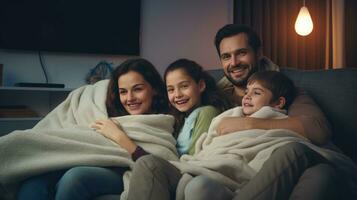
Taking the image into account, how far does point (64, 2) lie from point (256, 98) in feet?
7.75

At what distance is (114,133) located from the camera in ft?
4.93

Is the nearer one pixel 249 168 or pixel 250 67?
pixel 249 168

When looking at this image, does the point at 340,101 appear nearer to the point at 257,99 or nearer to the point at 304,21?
the point at 257,99

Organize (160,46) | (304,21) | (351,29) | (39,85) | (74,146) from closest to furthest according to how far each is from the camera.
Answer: (74,146) → (39,85) → (304,21) → (160,46) → (351,29)

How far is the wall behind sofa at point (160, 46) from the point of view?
3289 mm

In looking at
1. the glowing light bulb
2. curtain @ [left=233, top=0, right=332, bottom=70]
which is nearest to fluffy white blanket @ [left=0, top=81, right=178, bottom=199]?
the glowing light bulb

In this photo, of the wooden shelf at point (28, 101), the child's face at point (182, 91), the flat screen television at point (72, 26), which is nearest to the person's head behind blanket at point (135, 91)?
the child's face at point (182, 91)

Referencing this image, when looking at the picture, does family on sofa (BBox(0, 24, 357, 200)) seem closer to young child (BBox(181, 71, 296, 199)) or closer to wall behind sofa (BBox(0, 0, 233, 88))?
young child (BBox(181, 71, 296, 199))

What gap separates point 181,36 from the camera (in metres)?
3.97

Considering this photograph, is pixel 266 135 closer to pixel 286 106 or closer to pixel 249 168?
pixel 249 168

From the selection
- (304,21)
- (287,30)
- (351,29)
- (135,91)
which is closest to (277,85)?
(135,91)

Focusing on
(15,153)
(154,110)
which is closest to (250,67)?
(154,110)

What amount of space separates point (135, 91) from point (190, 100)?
0.81 ft

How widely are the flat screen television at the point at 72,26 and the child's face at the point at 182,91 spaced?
6.52 ft
